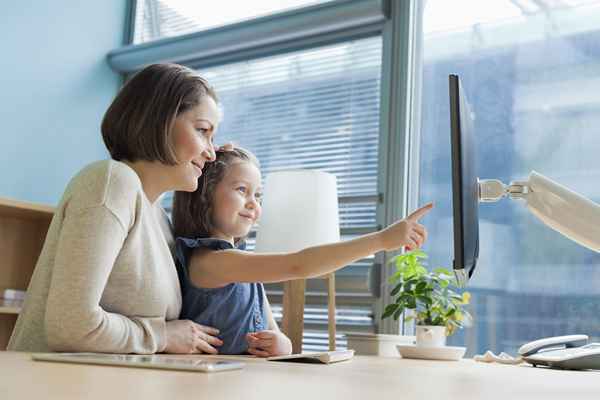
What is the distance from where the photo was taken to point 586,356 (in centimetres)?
141

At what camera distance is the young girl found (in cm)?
144

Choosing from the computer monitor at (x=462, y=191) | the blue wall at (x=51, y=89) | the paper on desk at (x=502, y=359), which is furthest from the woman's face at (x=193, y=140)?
the blue wall at (x=51, y=89)

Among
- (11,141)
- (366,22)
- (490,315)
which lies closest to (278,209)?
(490,315)

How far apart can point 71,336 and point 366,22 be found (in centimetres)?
234

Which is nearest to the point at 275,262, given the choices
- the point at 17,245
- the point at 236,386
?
the point at 236,386

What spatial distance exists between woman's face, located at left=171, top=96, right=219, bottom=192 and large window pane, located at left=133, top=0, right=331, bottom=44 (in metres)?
2.03

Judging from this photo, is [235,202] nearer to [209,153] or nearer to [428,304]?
[209,153]

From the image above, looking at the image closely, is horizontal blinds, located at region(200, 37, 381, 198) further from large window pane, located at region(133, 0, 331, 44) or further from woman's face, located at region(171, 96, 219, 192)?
woman's face, located at region(171, 96, 219, 192)

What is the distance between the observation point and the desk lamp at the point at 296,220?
93.7 inches

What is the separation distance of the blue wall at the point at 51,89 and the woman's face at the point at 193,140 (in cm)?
217

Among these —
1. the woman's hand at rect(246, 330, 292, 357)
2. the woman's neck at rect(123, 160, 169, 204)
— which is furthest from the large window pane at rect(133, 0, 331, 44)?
the woman's hand at rect(246, 330, 292, 357)

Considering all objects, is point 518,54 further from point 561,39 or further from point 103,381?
point 103,381

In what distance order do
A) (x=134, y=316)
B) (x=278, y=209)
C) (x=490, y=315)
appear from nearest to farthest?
(x=134, y=316) < (x=278, y=209) < (x=490, y=315)

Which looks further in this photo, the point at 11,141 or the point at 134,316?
the point at 11,141
